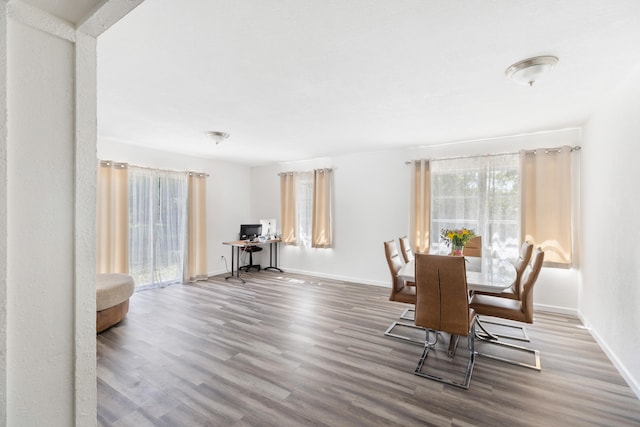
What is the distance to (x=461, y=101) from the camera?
2.84 metres

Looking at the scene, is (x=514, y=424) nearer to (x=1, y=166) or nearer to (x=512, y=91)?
(x=512, y=91)

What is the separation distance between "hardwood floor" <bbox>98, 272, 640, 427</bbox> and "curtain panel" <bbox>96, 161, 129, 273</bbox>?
115 centimetres

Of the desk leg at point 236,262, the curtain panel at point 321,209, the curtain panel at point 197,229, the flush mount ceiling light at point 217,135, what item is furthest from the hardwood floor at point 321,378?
the flush mount ceiling light at point 217,135

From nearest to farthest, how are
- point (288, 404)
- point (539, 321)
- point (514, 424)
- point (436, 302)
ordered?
1. point (514, 424)
2. point (288, 404)
3. point (436, 302)
4. point (539, 321)

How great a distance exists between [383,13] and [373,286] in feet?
14.3

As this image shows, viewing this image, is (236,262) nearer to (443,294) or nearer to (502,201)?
(443,294)

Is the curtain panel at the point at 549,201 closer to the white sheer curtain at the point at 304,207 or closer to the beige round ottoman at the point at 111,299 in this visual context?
the white sheer curtain at the point at 304,207

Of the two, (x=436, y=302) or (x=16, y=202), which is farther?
(x=436, y=302)

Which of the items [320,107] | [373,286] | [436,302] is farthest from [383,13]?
[373,286]

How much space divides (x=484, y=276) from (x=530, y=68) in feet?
5.74

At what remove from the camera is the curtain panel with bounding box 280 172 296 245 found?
244 inches

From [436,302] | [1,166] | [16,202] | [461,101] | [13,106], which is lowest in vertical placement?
[436,302]

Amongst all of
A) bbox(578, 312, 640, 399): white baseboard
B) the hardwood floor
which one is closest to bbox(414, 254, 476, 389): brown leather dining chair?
the hardwood floor

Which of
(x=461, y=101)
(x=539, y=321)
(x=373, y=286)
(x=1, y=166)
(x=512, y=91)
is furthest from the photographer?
(x=373, y=286)
